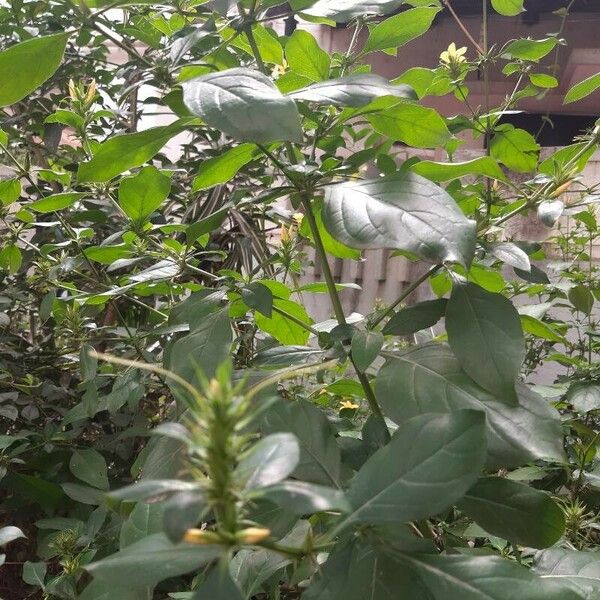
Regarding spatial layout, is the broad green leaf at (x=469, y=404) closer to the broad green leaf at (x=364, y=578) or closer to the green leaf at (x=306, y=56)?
the broad green leaf at (x=364, y=578)

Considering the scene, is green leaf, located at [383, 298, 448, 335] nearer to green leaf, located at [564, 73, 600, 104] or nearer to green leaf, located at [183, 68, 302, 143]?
green leaf, located at [183, 68, 302, 143]

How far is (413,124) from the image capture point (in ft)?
2.04

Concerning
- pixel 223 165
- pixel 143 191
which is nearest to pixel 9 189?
pixel 143 191

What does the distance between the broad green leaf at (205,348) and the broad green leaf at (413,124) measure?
0.24 meters

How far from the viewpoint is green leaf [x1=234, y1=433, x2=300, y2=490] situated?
0.89 feet

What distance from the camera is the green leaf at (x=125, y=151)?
21.7 inches

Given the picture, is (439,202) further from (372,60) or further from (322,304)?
(372,60)

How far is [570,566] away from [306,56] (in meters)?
0.56

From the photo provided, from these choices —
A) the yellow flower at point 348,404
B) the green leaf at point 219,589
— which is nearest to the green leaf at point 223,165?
the green leaf at point 219,589

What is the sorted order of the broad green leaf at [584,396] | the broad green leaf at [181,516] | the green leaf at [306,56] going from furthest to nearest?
the broad green leaf at [584,396]
the green leaf at [306,56]
the broad green leaf at [181,516]

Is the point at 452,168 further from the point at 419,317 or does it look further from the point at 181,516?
the point at 181,516

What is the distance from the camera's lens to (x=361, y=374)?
55 centimetres

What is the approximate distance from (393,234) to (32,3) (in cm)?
158

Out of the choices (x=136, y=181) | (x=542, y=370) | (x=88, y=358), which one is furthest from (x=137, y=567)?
(x=542, y=370)
